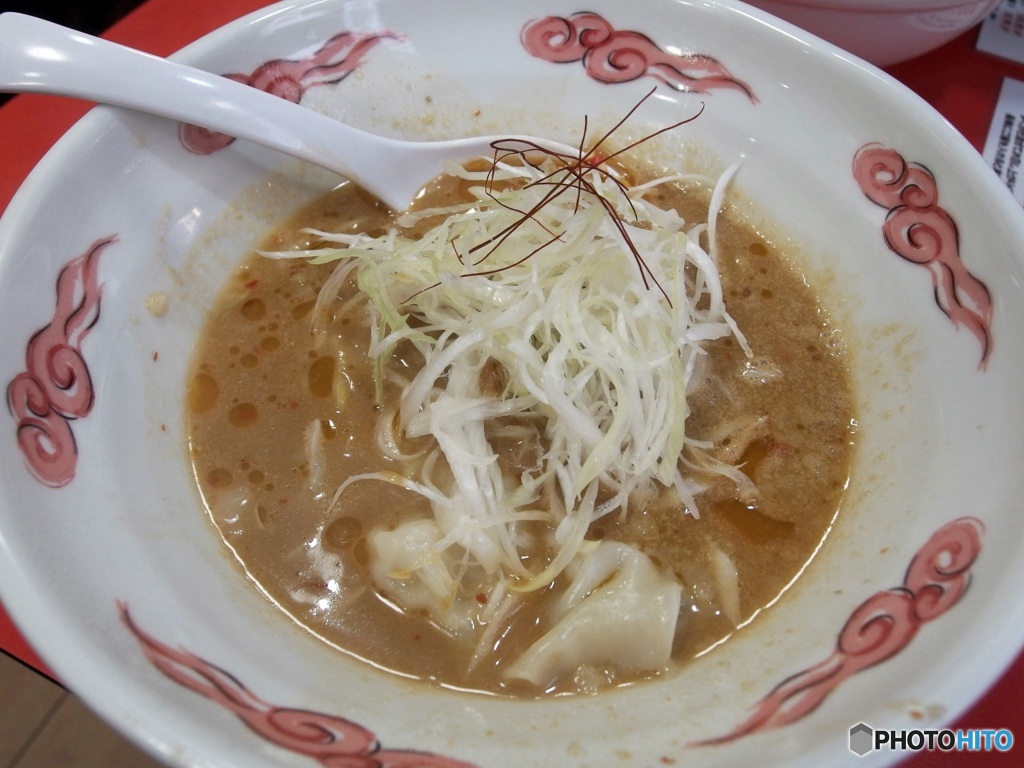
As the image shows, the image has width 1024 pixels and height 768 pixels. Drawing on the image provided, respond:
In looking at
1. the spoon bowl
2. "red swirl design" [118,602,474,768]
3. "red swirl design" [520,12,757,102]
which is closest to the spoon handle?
the spoon bowl

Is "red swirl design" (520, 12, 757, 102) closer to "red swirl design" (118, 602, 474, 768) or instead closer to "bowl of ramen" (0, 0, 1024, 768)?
"bowl of ramen" (0, 0, 1024, 768)

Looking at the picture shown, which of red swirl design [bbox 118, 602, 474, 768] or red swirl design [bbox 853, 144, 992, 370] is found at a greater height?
red swirl design [bbox 853, 144, 992, 370]

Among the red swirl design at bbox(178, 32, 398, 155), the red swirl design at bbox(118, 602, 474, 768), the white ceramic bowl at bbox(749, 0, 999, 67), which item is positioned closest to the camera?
the red swirl design at bbox(118, 602, 474, 768)

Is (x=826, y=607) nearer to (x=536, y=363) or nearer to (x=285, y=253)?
(x=536, y=363)

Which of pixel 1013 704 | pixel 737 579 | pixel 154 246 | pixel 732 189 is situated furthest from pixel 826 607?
pixel 154 246

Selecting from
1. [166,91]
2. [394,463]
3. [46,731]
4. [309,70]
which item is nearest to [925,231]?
[394,463]

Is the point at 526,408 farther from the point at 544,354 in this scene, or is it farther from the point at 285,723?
the point at 285,723

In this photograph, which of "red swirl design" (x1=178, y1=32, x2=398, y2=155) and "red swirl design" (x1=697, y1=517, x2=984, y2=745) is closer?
"red swirl design" (x1=697, y1=517, x2=984, y2=745)

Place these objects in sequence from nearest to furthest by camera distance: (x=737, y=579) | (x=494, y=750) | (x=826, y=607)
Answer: (x=494, y=750) < (x=826, y=607) < (x=737, y=579)
